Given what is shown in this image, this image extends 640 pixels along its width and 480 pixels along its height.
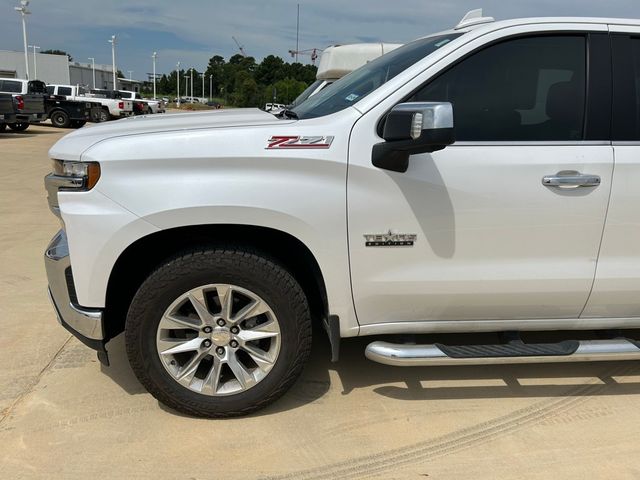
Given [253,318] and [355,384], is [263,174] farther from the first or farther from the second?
[355,384]

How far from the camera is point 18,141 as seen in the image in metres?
17.7

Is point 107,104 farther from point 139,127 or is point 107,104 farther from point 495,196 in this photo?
point 495,196

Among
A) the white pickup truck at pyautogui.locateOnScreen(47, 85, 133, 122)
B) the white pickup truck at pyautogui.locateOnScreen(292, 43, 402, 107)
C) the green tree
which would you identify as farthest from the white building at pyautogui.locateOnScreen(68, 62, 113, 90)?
the white pickup truck at pyautogui.locateOnScreen(292, 43, 402, 107)

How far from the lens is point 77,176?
271 centimetres

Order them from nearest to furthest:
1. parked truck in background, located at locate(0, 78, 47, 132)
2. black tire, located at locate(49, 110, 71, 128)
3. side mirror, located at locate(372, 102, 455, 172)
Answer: side mirror, located at locate(372, 102, 455, 172) → parked truck in background, located at locate(0, 78, 47, 132) → black tire, located at locate(49, 110, 71, 128)

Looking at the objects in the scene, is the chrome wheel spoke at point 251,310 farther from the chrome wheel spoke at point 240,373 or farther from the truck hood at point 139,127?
→ the truck hood at point 139,127

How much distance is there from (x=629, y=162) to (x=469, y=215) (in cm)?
84

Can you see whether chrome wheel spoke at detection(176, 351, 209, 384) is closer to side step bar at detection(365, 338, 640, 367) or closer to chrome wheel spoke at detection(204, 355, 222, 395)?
chrome wheel spoke at detection(204, 355, 222, 395)

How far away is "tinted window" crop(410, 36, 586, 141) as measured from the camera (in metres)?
2.85

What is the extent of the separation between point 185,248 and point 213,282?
218mm

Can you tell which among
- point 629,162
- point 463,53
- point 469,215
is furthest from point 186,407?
point 629,162

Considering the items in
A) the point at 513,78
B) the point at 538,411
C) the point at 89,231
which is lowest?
the point at 538,411

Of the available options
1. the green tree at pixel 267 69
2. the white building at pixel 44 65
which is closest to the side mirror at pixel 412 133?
the green tree at pixel 267 69

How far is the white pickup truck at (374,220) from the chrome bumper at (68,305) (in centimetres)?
1
